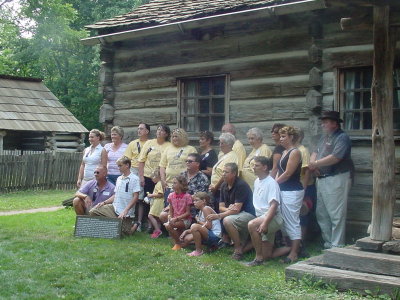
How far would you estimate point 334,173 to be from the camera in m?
7.72

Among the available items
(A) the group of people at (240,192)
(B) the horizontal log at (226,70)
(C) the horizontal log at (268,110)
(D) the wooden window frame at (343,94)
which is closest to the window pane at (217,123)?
(C) the horizontal log at (268,110)

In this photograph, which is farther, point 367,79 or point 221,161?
point 367,79

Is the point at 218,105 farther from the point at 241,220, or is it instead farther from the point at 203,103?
the point at 241,220

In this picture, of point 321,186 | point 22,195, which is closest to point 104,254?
point 321,186

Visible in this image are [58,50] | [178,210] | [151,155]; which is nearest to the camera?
[178,210]

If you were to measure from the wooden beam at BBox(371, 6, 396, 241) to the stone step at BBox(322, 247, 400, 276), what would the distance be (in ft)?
0.98

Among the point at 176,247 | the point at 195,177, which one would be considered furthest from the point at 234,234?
the point at 195,177

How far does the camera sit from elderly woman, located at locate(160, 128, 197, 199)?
29.7ft

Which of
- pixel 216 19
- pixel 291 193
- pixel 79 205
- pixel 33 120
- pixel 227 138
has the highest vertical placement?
pixel 216 19

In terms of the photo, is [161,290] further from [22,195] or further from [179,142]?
[22,195]

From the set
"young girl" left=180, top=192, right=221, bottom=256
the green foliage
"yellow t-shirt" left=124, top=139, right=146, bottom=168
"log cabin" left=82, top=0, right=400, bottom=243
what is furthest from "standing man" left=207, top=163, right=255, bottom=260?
the green foliage

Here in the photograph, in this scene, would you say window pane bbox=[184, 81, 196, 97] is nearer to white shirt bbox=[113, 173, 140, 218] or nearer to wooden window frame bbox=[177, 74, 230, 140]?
wooden window frame bbox=[177, 74, 230, 140]

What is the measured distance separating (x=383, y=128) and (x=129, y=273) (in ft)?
10.9

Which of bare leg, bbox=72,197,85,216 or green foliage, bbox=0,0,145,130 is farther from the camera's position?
green foliage, bbox=0,0,145,130
